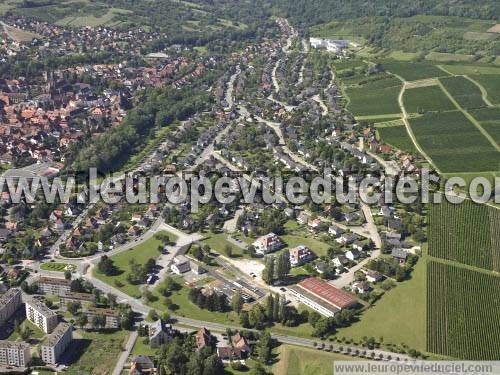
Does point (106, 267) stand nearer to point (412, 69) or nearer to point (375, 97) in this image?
point (375, 97)

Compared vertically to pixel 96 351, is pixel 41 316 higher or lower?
higher

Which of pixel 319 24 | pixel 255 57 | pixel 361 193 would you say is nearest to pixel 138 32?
pixel 255 57

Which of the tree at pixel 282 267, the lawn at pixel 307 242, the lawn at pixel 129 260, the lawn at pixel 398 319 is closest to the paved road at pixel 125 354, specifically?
the lawn at pixel 129 260

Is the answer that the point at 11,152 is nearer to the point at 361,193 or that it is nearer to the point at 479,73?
the point at 361,193

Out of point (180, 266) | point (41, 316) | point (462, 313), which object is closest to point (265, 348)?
point (180, 266)

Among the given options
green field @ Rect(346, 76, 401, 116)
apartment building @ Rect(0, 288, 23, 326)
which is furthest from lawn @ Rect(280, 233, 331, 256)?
green field @ Rect(346, 76, 401, 116)

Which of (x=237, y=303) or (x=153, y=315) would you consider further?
(x=237, y=303)

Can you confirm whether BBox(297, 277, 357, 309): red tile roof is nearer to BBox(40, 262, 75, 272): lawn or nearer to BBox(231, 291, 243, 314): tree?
BBox(231, 291, 243, 314): tree
